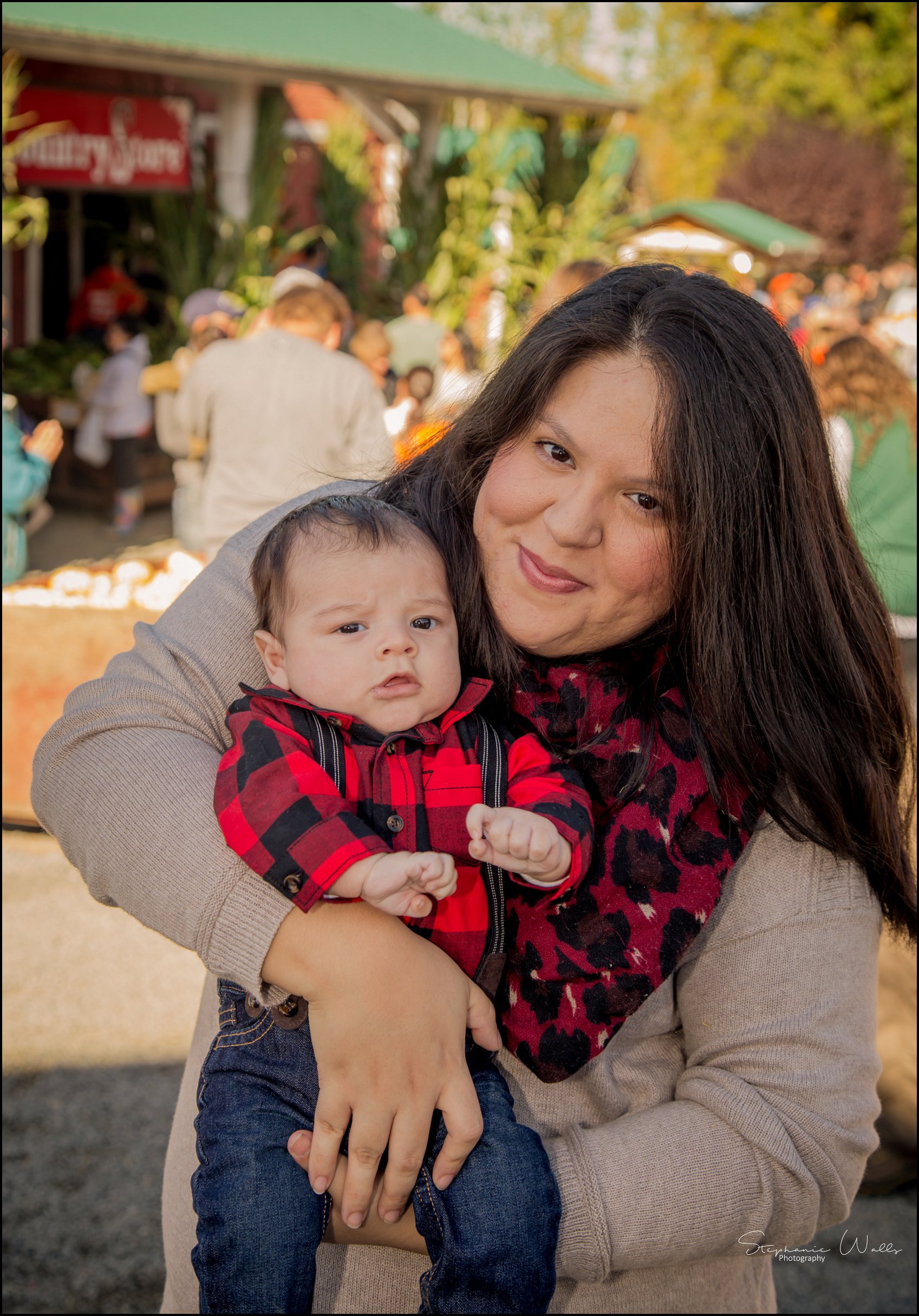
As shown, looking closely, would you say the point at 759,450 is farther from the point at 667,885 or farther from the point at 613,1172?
the point at 613,1172

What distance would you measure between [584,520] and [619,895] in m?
0.46

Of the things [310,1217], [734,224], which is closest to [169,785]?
[310,1217]

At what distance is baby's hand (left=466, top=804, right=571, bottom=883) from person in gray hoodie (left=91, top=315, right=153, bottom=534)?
7.97 meters

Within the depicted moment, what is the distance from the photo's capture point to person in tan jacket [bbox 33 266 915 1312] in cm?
121

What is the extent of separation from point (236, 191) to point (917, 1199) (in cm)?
908

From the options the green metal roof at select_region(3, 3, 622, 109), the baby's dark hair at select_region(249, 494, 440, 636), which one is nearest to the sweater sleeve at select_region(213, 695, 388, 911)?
the baby's dark hair at select_region(249, 494, 440, 636)

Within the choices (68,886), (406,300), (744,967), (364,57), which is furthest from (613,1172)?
(364,57)

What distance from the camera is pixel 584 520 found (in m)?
1.33

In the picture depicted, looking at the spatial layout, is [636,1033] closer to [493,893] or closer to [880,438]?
[493,893]

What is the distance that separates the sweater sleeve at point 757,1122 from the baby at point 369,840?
0.07 m

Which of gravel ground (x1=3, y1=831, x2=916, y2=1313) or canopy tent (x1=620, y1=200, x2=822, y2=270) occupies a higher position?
canopy tent (x1=620, y1=200, x2=822, y2=270)

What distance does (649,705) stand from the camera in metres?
1.42

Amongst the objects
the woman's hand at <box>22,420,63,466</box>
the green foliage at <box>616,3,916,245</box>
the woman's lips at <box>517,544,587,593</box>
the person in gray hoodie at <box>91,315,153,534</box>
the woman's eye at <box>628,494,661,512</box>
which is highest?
the green foliage at <box>616,3,916,245</box>

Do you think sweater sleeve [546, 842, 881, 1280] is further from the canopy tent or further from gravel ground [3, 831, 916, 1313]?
the canopy tent
